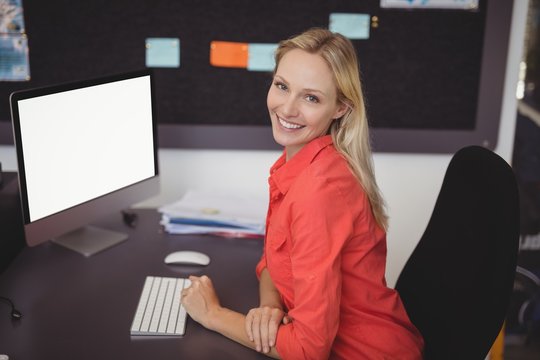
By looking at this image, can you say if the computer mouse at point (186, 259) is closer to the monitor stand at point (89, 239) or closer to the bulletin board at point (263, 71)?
the monitor stand at point (89, 239)

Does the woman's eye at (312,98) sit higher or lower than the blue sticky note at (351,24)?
lower

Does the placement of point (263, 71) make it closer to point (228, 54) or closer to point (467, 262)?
point (228, 54)

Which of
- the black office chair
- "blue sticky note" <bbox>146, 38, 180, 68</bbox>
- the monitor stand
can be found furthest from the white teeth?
"blue sticky note" <bbox>146, 38, 180, 68</bbox>

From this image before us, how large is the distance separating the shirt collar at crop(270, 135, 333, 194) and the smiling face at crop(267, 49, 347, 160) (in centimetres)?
3

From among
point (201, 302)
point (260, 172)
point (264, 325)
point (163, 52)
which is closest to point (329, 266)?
point (264, 325)

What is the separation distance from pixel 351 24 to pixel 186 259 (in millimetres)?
874

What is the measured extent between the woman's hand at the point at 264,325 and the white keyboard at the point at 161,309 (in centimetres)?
14

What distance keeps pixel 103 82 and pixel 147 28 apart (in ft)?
1.41

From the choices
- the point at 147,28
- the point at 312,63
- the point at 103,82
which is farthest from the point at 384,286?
the point at 147,28

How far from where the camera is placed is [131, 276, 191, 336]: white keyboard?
124 centimetres

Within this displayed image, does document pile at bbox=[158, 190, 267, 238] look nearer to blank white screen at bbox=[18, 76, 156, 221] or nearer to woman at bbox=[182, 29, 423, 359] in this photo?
blank white screen at bbox=[18, 76, 156, 221]

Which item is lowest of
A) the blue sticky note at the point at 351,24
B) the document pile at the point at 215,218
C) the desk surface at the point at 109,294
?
the desk surface at the point at 109,294

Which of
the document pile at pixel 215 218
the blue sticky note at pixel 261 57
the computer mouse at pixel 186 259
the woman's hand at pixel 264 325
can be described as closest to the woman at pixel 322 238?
the woman's hand at pixel 264 325

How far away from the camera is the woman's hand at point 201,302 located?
49.8 inches
